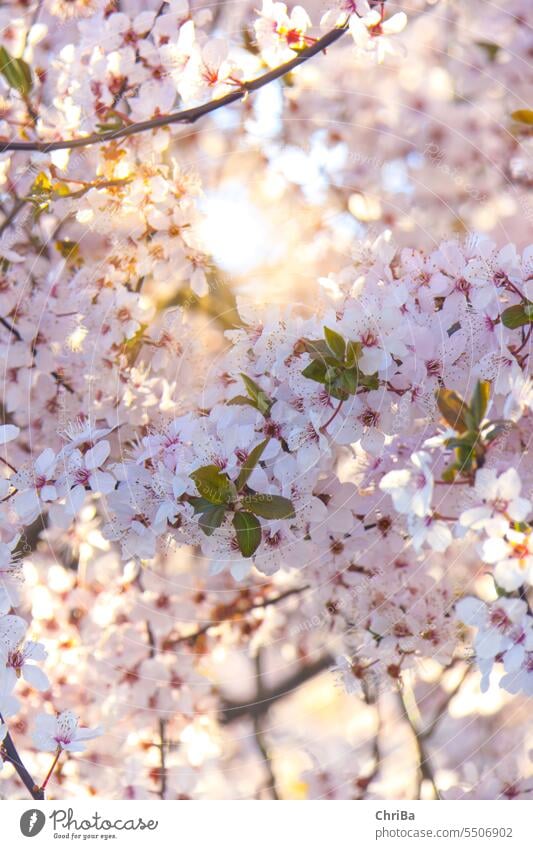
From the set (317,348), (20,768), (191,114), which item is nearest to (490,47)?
(191,114)

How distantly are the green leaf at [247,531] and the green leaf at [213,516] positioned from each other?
1 centimetres

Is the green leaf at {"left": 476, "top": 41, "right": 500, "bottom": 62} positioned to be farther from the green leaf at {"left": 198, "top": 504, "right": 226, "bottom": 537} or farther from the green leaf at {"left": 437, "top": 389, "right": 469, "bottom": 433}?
the green leaf at {"left": 198, "top": 504, "right": 226, "bottom": 537}

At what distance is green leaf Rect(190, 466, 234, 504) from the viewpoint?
580mm

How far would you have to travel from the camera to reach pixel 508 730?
924mm

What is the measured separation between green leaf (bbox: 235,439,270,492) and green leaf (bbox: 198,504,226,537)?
21 mm

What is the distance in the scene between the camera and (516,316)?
2.00 feet

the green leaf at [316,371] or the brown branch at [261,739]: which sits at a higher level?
the green leaf at [316,371]

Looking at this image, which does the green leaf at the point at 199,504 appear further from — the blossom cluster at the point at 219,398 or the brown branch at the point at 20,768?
the brown branch at the point at 20,768

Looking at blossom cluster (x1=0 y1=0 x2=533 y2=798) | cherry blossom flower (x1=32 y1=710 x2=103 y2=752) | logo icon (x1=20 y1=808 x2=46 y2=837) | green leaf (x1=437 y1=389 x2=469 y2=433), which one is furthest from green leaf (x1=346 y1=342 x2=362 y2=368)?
logo icon (x1=20 y1=808 x2=46 y2=837)

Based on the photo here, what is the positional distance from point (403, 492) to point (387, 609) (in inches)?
11.8

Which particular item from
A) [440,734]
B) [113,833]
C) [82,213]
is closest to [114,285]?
[82,213]

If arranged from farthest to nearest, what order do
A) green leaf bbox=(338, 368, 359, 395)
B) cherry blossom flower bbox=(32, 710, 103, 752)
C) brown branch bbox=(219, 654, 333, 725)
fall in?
brown branch bbox=(219, 654, 333, 725), cherry blossom flower bbox=(32, 710, 103, 752), green leaf bbox=(338, 368, 359, 395)

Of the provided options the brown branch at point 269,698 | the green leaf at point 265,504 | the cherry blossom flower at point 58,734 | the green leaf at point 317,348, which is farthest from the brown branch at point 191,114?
the brown branch at point 269,698

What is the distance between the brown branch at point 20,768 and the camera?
0.73 metres
